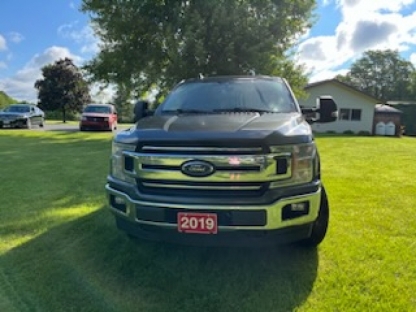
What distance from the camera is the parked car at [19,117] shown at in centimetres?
2070

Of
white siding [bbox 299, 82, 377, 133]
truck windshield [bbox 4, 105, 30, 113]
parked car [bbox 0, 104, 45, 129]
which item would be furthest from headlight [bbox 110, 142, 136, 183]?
white siding [bbox 299, 82, 377, 133]

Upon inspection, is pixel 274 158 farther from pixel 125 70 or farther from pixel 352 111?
pixel 352 111

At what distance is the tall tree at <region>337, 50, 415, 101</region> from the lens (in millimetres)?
73438

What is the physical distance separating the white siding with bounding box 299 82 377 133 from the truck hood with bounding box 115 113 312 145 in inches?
1055

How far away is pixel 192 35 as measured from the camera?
49.5ft

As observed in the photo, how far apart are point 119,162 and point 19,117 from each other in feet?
66.6

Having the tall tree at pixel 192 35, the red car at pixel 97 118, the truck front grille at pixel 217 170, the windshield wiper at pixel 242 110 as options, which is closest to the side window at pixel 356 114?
the tall tree at pixel 192 35

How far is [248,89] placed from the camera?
4453 mm

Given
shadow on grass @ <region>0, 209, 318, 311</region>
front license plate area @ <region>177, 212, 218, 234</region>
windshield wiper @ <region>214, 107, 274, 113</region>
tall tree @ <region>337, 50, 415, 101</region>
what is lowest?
shadow on grass @ <region>0, 209, 318, 311</region>

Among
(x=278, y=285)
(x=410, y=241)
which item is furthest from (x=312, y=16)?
(x=278, y=285)

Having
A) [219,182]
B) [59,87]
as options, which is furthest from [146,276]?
[59,87]

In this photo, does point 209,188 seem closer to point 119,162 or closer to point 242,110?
point 119,162

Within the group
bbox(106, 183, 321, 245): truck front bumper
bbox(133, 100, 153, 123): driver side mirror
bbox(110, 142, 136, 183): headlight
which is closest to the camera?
bbox(106, 183, 321, 245): truck front bumper

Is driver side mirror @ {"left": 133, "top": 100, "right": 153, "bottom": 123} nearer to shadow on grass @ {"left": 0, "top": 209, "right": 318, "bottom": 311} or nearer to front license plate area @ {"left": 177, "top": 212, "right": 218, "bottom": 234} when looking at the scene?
shadow on grass @ {"left": 0, "top": 209, "right": 318, "bottom": 311}
